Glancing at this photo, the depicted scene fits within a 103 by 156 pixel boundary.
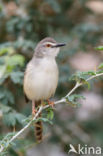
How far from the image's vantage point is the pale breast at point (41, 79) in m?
4.06

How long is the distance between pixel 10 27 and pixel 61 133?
6.20 ft

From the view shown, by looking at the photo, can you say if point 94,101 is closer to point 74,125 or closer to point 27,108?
point 74,125

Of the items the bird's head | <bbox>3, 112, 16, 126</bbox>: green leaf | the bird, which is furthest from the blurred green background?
<bbox>3, 112, 16, 126</bbox>: green leaf

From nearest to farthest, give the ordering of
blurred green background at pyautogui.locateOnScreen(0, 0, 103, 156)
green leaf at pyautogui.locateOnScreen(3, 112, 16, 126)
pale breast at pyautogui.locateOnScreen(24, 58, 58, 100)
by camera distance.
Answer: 1. green leaf at pyautogui.locateOnScreen(3, 112, 16, 126)
2. pale breast at pyautogui.locateOnScreen(24, 58, 58, 100)
3. blurred green background at pyautogui.locateOnScreen(0, 0, 103, 156)

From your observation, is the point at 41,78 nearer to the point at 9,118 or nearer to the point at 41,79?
the point at 41,79

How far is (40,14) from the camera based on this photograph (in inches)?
217

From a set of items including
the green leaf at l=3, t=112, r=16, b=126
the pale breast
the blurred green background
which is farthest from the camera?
the blurred green background

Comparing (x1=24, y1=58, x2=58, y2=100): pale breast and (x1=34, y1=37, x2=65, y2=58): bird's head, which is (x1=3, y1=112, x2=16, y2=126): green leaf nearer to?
(x1=24, y1=58, x2=58, y2=100): pale breast

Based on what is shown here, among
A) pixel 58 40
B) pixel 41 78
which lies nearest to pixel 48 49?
pixel 41 78

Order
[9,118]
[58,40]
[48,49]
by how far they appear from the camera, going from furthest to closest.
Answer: [58,40] < [48,49] < [9,118]

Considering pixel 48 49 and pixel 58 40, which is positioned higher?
pixel 58 40

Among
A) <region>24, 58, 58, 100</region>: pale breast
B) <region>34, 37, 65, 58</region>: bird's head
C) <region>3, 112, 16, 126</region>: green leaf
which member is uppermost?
<region>34, 37, 65, 58</region>: bird's head

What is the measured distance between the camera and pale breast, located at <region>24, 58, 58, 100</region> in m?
4.06

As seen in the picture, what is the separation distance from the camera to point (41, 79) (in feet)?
13.3
